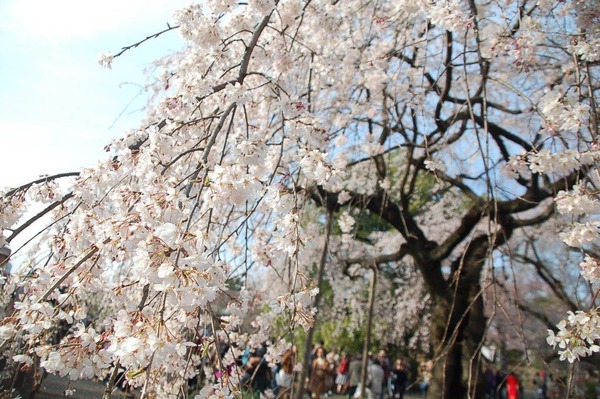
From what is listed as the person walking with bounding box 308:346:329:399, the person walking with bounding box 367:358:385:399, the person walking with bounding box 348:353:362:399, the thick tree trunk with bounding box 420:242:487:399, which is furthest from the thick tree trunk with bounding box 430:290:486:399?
the person walking with bounding box 348:353:362:399

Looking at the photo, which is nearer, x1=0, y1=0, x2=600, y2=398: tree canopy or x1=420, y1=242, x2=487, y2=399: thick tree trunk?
x1=0, y1=0, x2=600, y2=398: tree canopy

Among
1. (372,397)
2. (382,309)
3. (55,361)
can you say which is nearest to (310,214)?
(372,397)

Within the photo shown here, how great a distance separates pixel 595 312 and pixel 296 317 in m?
1.15

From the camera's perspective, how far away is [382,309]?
14.8 m

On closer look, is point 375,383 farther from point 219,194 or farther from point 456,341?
point 219,194

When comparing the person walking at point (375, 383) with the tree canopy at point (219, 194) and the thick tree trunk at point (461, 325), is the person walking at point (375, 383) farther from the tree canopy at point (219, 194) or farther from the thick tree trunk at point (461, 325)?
the tree canopy at point (219, 194)

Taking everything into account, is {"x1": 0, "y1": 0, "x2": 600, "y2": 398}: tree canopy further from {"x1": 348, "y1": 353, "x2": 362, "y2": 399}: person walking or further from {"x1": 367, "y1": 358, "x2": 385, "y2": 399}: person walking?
{"x1": 348, "y1": 353, "x2": 362, "y2": 399}: person walking

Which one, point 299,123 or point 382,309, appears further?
point 382,309

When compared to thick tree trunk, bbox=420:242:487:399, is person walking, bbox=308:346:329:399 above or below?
below

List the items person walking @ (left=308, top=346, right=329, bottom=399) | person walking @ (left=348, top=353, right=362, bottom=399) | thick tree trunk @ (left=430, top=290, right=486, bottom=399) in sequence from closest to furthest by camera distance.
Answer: thick tree trunk @ (left=430, top=290, right=486, bottom=399) < person walking @ (left=308, top=346, right=329, bottom=399) < person walking @ (left=348, top=353, right=362, bottom=399)

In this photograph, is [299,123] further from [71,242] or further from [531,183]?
[531,183]

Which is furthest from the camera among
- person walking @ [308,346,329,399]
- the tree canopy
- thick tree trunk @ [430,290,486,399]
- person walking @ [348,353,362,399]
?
person walking @ [348,353,362,399]

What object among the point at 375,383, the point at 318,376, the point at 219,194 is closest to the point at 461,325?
the point at 375,383

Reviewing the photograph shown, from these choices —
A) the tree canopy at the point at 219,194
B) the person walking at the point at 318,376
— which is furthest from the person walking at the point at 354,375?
the tree canopy at the point at 219,194
